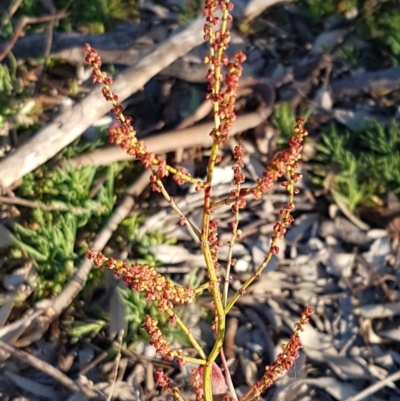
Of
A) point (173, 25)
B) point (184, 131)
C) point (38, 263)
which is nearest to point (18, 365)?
point (38, 263)

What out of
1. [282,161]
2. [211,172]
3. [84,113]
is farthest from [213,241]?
[84,113]

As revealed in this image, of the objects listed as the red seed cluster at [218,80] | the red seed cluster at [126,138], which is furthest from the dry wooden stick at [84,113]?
the red seed cluster at [218,80]

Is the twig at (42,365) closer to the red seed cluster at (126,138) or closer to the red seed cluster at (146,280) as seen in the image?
the red seed cluster at (146,280)

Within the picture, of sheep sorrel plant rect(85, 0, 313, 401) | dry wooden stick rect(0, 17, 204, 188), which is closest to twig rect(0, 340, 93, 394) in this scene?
dry wooden stick rect(0, 17, 204, 188)

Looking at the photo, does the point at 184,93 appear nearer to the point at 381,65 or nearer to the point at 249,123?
the point at 249,123

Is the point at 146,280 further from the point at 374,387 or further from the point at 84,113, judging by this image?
the point at 84,113
